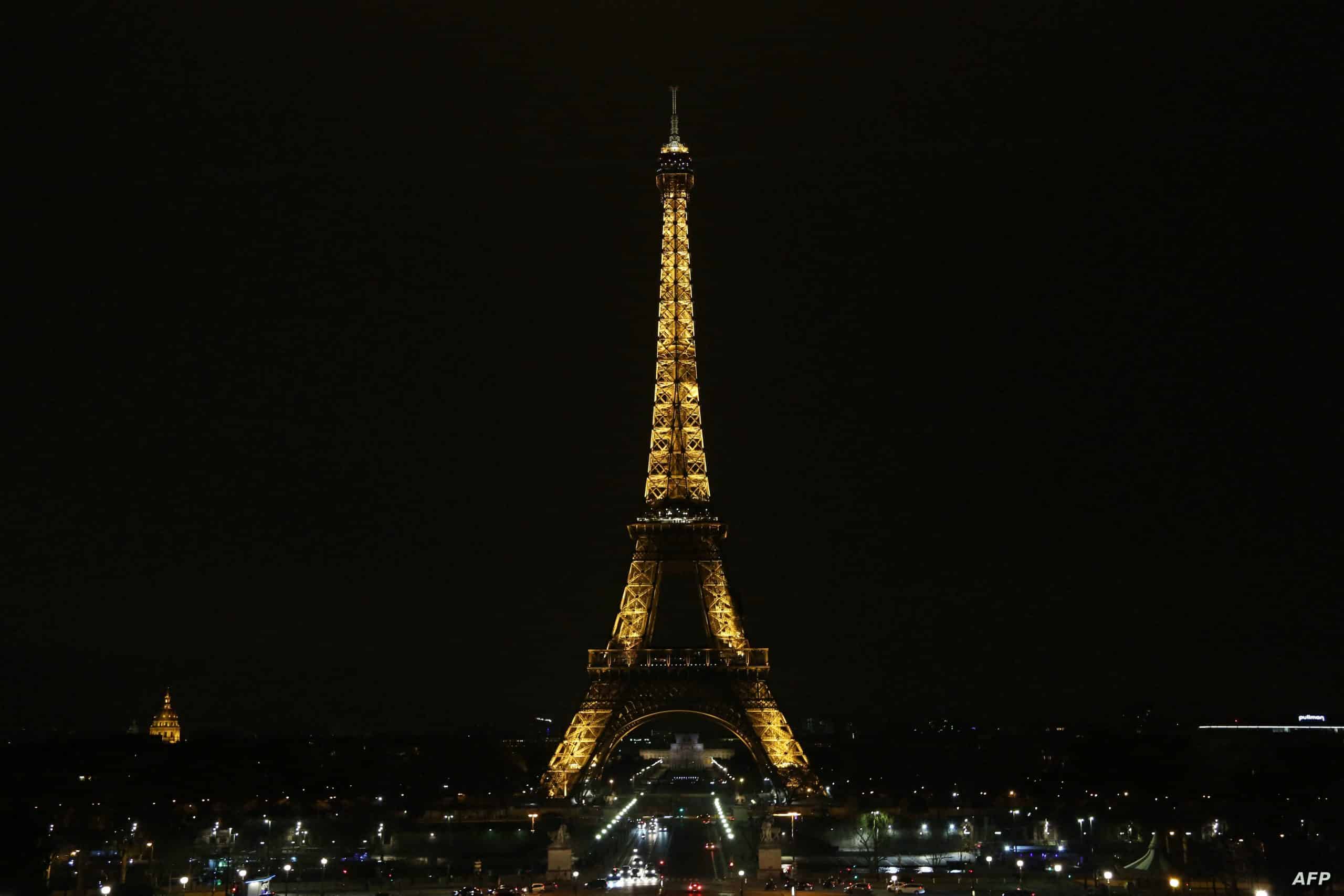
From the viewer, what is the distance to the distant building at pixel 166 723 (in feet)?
484

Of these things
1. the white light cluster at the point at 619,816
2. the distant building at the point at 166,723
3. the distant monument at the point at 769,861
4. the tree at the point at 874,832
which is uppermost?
the distant building at the point at 166,723

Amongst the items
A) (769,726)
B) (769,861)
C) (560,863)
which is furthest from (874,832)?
(560,863)

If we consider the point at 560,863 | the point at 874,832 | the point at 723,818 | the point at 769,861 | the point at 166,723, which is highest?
the point at 166,723

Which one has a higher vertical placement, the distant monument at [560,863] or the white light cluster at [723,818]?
the white light cluster at [723,818]

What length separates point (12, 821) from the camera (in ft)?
190

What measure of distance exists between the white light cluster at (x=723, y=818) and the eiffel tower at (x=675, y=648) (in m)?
3.58

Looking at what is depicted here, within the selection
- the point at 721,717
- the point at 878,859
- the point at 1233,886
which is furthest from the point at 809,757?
the point at 1233,886

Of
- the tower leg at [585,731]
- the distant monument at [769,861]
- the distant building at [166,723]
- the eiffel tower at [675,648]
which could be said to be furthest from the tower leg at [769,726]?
the distant building at [166,723]

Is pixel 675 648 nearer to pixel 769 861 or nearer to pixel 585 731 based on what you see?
pixel 585 731

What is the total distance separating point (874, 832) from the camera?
7969 cm

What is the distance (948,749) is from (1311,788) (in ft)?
209

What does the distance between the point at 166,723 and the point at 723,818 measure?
2735 inches

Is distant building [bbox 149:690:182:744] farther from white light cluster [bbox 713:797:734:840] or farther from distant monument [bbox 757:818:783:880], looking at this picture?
distant monument [bbox 757:818:783:880]

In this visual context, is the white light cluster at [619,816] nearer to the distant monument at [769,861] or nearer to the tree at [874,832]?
the tree at [874,832]
